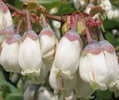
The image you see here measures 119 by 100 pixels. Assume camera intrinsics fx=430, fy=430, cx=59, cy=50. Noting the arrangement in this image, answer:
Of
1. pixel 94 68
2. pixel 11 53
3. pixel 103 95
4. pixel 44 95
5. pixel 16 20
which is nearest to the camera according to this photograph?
pixel 94 68

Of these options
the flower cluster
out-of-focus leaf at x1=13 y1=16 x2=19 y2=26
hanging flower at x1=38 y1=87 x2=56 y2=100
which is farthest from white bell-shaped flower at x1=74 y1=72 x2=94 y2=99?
hanging flower at x1=38 y1=87 x2=56 y2=100

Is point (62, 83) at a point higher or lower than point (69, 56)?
lower

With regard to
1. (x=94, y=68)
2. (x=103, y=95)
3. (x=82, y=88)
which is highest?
(x=94, y=68)

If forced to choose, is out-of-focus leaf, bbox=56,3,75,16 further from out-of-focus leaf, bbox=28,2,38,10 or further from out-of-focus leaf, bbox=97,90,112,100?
out-of-focus leaf, bbox=28,2,38,10

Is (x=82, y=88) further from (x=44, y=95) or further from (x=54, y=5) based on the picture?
(x=54, y=5)

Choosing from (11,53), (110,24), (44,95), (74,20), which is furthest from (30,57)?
(110,24)

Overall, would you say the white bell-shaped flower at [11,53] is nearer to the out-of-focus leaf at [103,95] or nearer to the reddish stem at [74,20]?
the reddish stem at [74,20]

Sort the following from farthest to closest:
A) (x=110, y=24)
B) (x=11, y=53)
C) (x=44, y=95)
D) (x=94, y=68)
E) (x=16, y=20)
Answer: (x=110, y=24) < (x=44, y=95) < (x=16, y=20) < (x=11, y=53) < (x=94, y=68)

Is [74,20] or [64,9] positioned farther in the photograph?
[64,9]

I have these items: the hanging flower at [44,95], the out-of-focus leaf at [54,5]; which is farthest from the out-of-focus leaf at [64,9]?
the hanging flower at [44,95]
